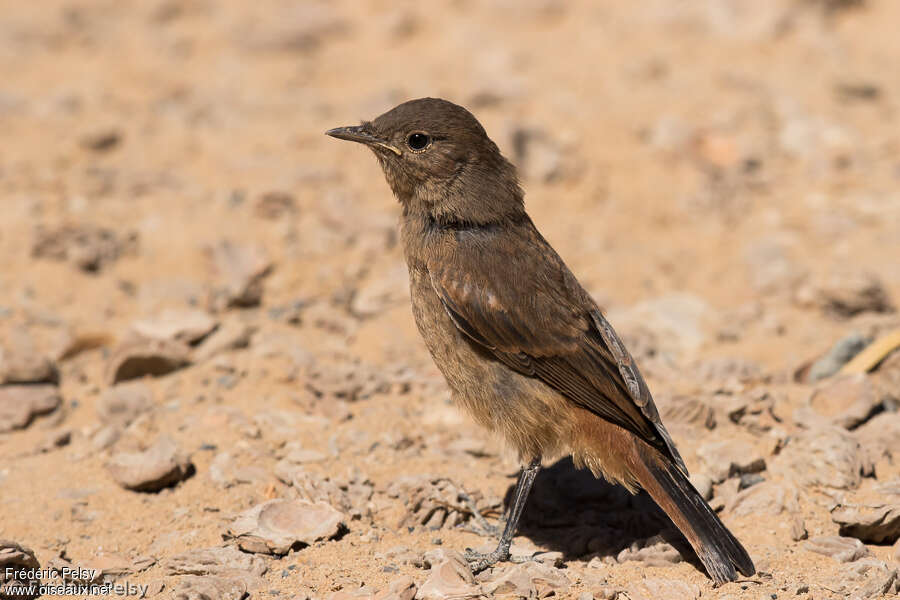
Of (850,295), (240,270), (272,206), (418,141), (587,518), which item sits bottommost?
(587,518)

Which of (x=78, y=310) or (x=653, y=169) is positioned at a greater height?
(x=653, y=169)

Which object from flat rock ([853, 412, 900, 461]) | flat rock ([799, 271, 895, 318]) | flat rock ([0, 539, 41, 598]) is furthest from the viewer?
flat rock ([799, 271, 895, 318])

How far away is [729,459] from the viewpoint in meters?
5.46

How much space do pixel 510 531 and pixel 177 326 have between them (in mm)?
2935

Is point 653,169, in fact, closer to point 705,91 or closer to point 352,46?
point 705,91

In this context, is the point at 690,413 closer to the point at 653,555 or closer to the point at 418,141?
the point at 653,555

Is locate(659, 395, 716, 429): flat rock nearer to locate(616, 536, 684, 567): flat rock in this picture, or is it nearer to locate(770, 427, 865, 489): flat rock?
locate(770, 427, 865, 489): flat rock

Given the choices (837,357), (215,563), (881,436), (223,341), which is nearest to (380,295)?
(223,341)

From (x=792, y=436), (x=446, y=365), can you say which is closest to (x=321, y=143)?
(x=446, y=365)

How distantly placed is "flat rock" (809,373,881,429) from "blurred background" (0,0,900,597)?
0.18m

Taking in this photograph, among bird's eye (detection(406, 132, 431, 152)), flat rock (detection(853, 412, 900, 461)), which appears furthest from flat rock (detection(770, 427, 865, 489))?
bird's eye (detection(406, 132, 431, 152))

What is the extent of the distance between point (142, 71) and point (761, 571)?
8190 millimetres

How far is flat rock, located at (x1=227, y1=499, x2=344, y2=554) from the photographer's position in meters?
4.79

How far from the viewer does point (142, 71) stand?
34.1 ft
